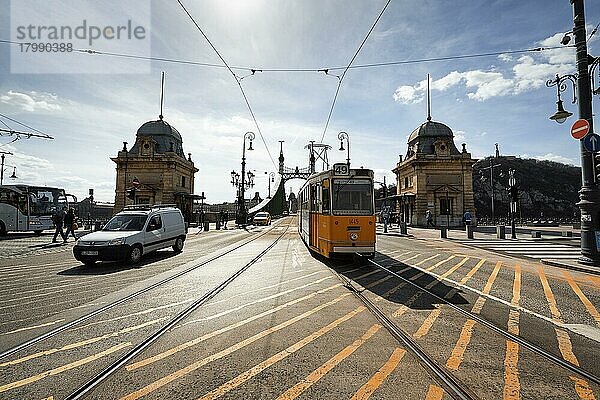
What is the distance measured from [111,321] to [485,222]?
51.5 m

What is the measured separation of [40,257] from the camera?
13914 millimetres

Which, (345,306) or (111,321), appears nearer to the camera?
(111,321)

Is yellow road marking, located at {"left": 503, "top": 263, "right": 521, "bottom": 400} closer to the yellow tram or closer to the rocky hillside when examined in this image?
the yellow tram

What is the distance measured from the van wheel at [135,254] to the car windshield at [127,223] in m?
0.84

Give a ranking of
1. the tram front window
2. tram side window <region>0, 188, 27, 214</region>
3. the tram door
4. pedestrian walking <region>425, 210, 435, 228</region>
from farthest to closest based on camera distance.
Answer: pedestrian walking <region>425, 210, 435, 228</region>, tram side window <region>0, 188, 27, 214</region>, the tram door, the tram front window

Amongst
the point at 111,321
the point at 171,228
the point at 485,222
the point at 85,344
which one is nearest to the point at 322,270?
the point at 111,321

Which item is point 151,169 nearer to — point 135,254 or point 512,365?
point 135,254

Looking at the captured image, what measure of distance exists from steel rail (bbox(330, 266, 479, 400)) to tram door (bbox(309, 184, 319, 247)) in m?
6.76

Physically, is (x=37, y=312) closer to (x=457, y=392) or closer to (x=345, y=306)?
(x=345, y=306)

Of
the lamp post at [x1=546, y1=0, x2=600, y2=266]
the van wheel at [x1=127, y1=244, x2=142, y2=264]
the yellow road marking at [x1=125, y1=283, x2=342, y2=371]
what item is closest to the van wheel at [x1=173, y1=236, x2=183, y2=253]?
the van wheel at [x1=127, y1=244, x2=142, y2=264]

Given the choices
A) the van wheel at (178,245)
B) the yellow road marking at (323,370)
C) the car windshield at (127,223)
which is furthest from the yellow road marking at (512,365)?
the van wheel at (178,245)

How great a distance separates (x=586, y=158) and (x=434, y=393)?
11.7 metres

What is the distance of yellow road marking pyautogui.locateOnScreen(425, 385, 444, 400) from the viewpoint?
3.36 m

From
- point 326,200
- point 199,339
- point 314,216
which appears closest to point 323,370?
point 199,339
